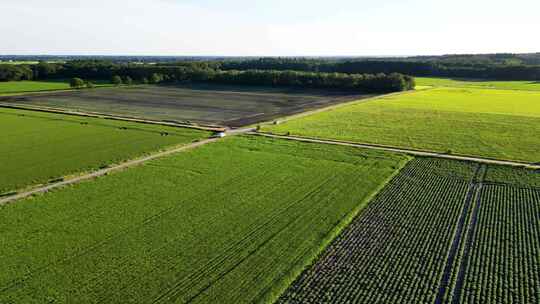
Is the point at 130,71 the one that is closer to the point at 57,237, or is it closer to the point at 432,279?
the point at 57,237

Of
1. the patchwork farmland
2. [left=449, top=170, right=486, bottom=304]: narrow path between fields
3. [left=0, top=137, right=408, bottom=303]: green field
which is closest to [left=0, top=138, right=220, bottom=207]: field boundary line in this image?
the patchwork farmland

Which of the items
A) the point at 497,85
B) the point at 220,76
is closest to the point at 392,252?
the point at 220,76

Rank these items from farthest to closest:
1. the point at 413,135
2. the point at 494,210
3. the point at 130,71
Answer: the point at 130,71, the point at 413,135, the point at 494,210

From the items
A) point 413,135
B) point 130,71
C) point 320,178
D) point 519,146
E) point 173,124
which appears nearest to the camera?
point 320,178

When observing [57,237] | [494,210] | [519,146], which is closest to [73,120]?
[57,237]

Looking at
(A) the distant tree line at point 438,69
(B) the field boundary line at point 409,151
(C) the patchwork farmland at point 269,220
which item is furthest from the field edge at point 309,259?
(A) the distant tree line at point 438,69

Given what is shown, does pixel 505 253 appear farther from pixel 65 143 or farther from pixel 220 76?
pixel 220 76

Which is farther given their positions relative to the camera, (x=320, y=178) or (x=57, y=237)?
(x=320, y=178)
